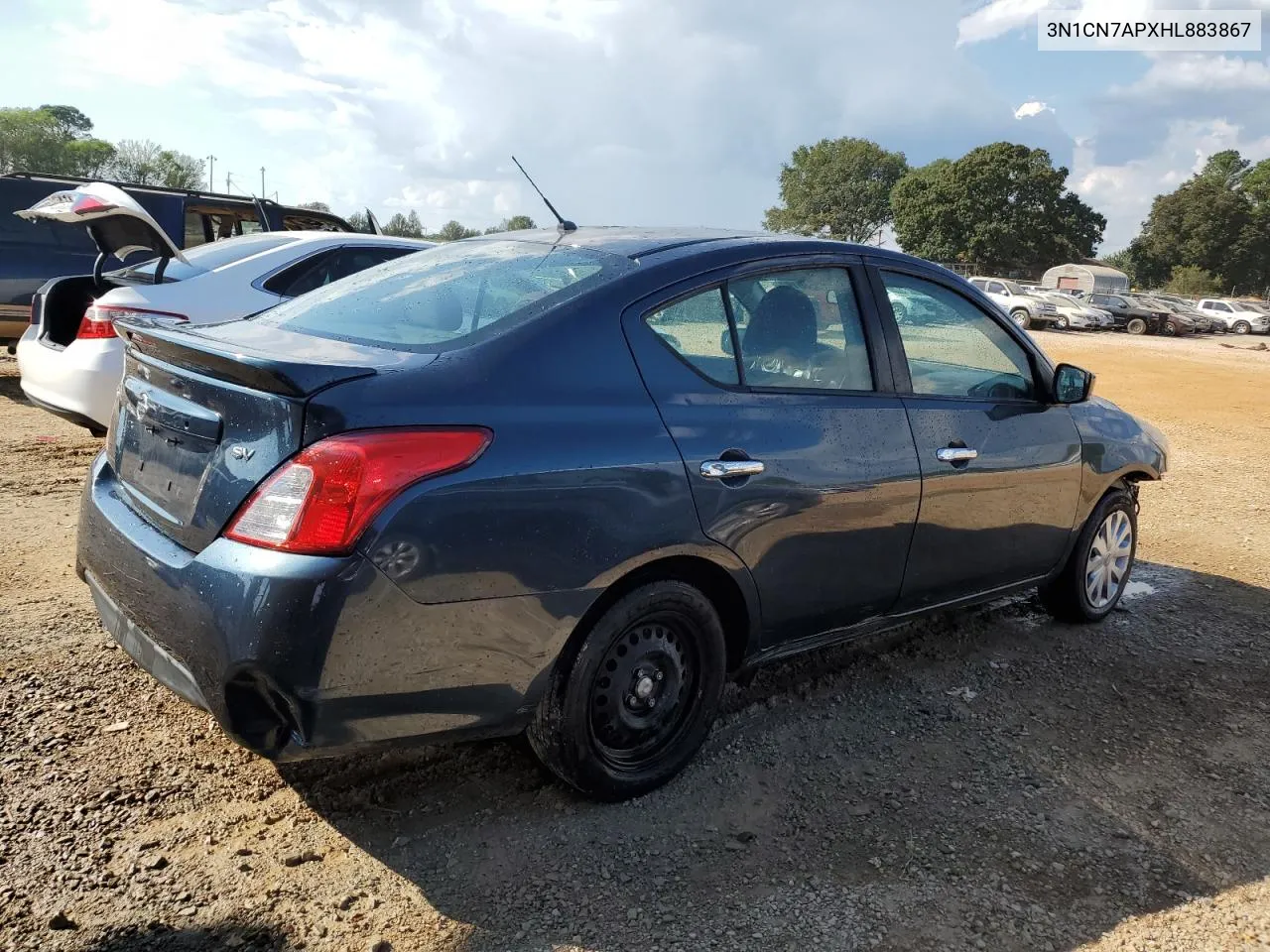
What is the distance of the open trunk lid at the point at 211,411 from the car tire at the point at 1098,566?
328 centimetres

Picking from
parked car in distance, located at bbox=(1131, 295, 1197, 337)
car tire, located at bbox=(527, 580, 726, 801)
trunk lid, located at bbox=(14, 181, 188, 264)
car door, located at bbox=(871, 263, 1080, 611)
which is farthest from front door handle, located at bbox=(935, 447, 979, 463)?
parked car in distance, located at bbox=(1131, 295, 1197, 337)

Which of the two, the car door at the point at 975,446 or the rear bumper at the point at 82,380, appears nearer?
the car door at the point at 975,446

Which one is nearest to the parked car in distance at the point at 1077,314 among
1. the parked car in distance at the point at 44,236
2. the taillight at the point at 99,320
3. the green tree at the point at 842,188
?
the parked car in distance at the point at 44,236

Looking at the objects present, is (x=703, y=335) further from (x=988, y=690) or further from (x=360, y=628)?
(x=988, y=690)

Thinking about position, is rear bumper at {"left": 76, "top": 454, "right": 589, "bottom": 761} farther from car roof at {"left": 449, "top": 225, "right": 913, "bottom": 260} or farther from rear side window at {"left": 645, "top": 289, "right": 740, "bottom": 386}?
car roof at {"left": 449, "top": 225, "right": 913, "bottom": 260}

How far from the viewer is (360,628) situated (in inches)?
85.4

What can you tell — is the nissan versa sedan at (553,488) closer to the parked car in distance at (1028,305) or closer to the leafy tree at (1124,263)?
the parked car in distance at (1028,305)

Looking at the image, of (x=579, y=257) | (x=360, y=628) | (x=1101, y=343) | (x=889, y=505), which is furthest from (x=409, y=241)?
(x=1101, y=343)

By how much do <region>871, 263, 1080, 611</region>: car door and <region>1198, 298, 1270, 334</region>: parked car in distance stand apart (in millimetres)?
48730

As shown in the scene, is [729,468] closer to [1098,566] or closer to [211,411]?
[211,411]

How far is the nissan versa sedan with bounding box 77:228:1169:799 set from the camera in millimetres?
2193

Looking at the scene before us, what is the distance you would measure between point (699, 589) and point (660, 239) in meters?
1.18

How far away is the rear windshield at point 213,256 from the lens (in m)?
5.84

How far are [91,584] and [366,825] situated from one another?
110 cm
